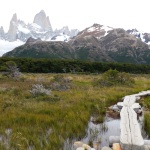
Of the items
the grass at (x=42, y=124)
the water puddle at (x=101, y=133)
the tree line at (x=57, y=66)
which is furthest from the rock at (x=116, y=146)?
the tree line at (x=57, y=66)

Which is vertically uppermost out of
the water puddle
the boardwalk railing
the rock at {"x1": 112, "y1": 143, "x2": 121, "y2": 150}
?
the boardwalk railing

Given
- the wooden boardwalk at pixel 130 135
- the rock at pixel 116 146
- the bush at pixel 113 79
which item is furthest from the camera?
the bush at pixel 113 79

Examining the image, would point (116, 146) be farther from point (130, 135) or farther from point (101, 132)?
point (101, 132)

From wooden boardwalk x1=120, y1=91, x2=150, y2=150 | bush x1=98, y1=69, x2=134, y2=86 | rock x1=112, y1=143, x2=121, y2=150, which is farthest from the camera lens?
bush x1=98, y1=69, x2=134, y2=86

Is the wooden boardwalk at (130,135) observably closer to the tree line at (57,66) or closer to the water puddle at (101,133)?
the water puddle at (101,133)

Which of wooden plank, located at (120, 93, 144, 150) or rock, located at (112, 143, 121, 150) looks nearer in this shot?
wooden plank, located at (120, 93, 144, 150)

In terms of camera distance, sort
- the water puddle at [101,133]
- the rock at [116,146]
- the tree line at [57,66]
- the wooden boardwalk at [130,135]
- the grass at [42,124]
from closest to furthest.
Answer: the wooden boardwalk at [130,135] → the rock at [116,146] → the grass at [42,124] → the water puddle at [101,133] → the tree line at [57,66]

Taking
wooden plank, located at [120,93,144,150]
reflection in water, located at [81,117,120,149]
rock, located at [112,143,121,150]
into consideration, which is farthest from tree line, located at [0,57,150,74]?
rock, located at [112,143,121,150]

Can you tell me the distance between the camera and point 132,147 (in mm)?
6754

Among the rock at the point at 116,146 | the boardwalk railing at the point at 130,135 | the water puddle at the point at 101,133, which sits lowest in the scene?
the water puddle at the point at 101,133

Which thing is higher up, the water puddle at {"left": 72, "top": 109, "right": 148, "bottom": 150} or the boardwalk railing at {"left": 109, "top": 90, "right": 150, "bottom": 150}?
the boardwalk railing at {"left": 109, "top": 90, "right": 150, "bottom": 150}

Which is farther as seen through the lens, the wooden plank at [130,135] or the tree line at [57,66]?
the tree line at [57,66]

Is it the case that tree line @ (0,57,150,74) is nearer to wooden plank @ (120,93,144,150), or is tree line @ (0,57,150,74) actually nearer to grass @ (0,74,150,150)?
grass @ (0,74,150,150)

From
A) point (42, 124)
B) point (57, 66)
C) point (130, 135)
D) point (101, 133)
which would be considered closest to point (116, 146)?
point (130, 135)
